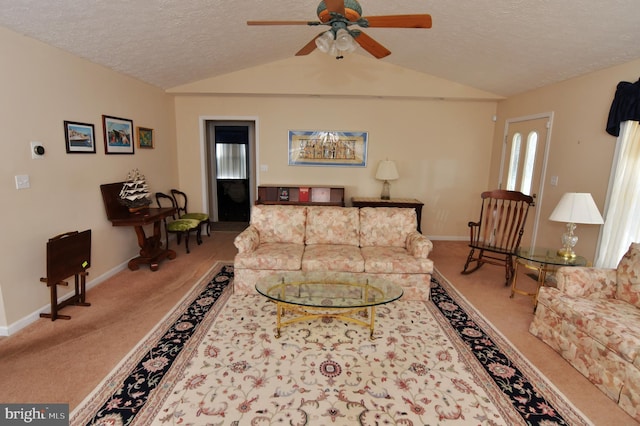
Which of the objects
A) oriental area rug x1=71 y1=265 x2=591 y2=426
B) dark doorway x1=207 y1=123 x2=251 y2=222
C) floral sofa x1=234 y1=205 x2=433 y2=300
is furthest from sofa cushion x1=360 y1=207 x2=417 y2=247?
dark doorway x1=207 y1=123 x2=251 y2=222

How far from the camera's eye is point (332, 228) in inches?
144

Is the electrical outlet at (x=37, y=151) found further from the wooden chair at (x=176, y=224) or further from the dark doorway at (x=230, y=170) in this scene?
the dark doorway at (x=230, y=170)

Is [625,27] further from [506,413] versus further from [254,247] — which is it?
Result: [254,247]

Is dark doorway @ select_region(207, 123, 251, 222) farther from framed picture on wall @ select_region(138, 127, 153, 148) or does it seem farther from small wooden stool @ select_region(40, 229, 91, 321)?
small wooden stool @ select_region(40, 229, 91, 321)

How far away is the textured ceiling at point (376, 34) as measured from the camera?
2.39 m

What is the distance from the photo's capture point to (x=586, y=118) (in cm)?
328

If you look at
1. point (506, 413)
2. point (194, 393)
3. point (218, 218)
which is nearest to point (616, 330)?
point (506, 413)

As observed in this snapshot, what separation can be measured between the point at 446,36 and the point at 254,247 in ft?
9.94

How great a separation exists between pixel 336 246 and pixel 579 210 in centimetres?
230

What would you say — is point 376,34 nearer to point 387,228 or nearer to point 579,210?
point 387,228

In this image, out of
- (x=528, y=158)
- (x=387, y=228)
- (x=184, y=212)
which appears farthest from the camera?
(x=184, y=212)

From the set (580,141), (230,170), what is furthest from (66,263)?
(580,141)

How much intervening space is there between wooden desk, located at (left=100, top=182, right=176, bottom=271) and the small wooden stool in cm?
59

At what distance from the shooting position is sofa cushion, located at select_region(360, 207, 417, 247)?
3619 mm
